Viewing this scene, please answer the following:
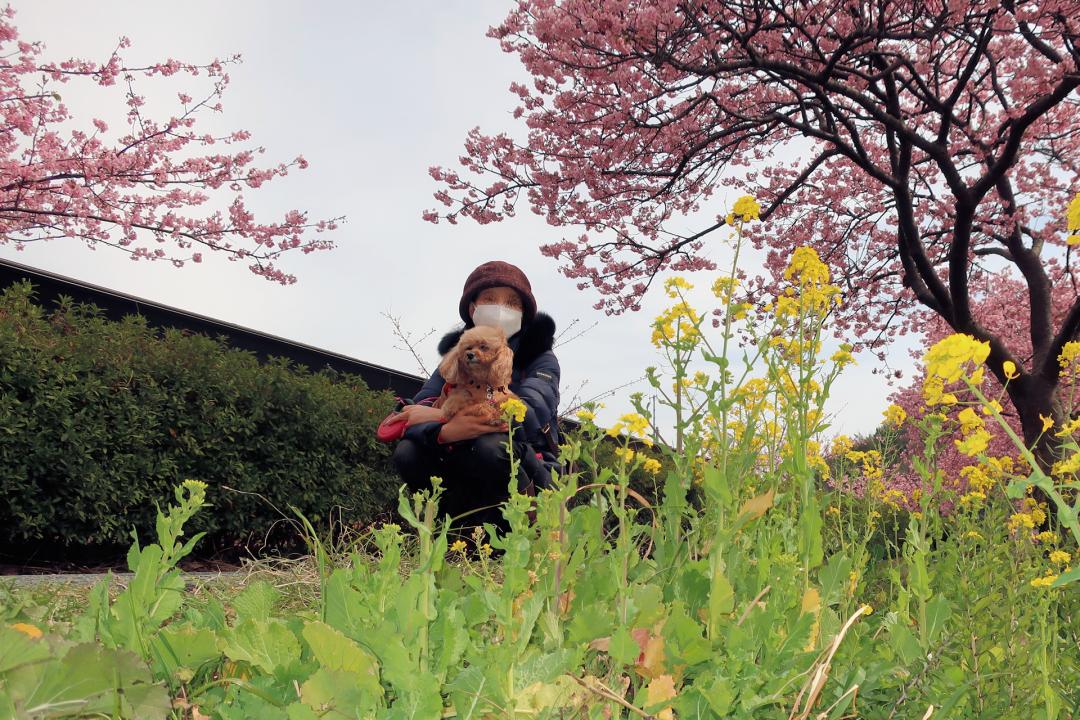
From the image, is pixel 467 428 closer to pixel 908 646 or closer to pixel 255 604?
pixel 255 604

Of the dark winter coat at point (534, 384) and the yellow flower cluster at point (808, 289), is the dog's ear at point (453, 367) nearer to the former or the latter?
the dark winter coat at point (534, 384)

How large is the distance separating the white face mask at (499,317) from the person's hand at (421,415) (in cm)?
63

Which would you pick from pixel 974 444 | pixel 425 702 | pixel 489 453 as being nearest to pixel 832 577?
pixel 974 444

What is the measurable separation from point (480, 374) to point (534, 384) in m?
0.31

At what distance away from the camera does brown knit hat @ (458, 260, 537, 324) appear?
14.3 feet

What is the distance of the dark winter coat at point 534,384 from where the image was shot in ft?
12.7

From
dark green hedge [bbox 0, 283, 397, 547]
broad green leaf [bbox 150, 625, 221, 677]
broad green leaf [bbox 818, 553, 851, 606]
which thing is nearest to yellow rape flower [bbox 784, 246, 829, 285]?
broad green leaf [bbox 818, 553, 851, 606]

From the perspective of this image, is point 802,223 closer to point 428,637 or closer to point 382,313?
point 382,313

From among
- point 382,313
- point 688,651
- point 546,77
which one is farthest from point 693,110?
point 688,651

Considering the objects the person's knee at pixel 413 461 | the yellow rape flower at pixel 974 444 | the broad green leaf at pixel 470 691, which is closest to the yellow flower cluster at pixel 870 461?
the yellow rape flower at pixel 974 444

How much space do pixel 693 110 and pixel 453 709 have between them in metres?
8.69

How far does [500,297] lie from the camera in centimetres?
437

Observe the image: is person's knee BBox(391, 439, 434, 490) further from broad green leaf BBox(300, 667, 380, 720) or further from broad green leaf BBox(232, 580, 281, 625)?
broad green leaf BBox(300, 667, 380, 720)

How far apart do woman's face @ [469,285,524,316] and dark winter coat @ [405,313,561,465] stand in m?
0.17
